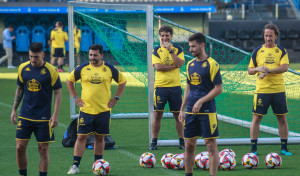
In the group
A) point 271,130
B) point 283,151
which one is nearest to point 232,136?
point 271,130

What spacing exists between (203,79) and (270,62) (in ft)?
7.73

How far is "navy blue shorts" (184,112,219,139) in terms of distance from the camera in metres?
6.38

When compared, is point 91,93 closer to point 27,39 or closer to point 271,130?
point 271,130

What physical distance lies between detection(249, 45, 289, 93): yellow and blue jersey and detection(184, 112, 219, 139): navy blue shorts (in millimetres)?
2265

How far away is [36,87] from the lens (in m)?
6.47

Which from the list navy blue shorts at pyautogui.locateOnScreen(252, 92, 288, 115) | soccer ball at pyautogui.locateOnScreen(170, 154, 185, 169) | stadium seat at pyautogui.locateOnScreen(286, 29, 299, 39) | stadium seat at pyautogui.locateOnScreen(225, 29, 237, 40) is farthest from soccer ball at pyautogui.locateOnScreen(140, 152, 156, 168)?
stadium seat at pyautogui.locateOnScreen(286, 29, 299, 39)

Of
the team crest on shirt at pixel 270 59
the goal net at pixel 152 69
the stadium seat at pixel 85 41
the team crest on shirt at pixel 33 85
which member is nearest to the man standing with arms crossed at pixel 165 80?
the goal net at pixel 152 69

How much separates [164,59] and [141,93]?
792cm

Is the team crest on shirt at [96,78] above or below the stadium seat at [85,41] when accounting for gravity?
below

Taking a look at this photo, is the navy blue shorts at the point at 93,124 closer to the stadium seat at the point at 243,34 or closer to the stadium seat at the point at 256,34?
the stadium seat at the point at 243,34

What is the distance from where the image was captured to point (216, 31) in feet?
101

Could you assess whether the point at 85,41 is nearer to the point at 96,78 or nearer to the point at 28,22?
the point at 28,22

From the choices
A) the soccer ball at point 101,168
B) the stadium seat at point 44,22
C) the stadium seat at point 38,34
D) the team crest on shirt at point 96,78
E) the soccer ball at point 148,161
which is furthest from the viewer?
the stadium seat at point 44,22

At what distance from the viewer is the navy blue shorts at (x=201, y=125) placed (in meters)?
6.38
